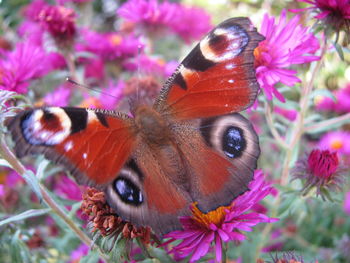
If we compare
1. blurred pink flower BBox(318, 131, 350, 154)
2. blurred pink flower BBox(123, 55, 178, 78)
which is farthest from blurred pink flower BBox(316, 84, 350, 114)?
blurred pink flower BBox(123, 55, 178, 78)

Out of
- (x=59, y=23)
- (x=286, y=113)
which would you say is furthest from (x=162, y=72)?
(x=286, y=113)

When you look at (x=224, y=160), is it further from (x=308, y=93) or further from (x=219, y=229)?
(x=308, y=93)

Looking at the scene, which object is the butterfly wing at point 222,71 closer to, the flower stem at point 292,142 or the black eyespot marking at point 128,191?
the black eyespot marking at point 128,191

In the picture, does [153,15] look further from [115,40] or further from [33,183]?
[33,183]

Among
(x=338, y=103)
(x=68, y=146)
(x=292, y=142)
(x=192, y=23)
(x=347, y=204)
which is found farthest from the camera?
(x=192, y=23)

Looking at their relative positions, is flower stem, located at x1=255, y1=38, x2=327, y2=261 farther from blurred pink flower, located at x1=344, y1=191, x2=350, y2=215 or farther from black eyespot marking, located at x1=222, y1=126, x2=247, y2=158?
blurred pink flower, located at x1=344, y1=191, x2=350, y2=215

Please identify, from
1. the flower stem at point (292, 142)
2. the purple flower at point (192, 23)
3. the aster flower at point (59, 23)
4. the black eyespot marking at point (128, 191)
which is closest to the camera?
the black eyespot marking at point (128, 191)

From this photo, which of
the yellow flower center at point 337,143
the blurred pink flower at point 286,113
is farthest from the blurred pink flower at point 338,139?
the blurred pink flower at point 286,113
